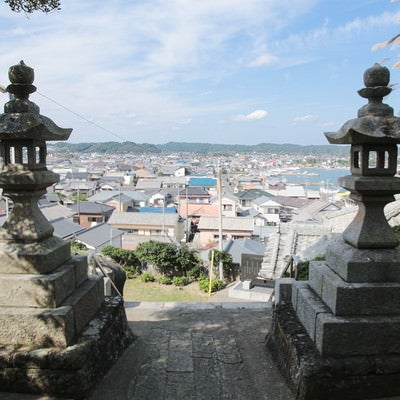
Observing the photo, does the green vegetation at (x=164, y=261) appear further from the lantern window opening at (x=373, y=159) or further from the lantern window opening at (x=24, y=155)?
the lantern window opening at (x=373, y=159)

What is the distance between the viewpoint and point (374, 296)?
283 cm

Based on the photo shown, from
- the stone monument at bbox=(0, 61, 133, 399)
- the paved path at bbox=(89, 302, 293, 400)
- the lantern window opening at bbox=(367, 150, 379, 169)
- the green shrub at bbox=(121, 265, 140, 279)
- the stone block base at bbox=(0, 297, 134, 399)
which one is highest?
the lantern window opening at bbox=(367, 150, 379, 169)

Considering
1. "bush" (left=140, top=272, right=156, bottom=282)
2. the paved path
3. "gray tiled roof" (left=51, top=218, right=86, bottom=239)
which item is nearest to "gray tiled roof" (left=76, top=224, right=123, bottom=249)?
"gray tiled roof" (left=51, top=218, right=86, bottom=239)

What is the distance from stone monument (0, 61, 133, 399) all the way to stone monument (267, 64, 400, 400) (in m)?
1.73

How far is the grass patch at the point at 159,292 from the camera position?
1623cm

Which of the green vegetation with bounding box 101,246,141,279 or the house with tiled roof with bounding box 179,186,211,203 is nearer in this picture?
the green vegetation with bounding box 101,246,141,279

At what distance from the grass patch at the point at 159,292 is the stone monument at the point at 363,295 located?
13.6m

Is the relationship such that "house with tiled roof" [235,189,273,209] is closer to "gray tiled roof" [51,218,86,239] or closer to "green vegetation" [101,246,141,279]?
"gray tiled roof" [51,218,86,239]

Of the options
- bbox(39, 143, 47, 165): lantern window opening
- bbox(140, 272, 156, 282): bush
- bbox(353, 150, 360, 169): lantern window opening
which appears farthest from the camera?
bbox(140, 272, 156, 282): bush

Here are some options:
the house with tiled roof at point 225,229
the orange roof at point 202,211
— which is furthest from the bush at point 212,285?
the orange roof at point 202,211

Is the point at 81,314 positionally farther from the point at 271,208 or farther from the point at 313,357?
the point at 271,208

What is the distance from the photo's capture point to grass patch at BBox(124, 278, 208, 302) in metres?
16.2

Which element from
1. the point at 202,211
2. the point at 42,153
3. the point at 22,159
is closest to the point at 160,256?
the point at 42,153

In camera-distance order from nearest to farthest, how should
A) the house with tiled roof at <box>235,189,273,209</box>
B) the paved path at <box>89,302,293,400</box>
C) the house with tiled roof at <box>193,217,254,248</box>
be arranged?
the paved path at <box>89,302,293,400</box> → the house with tiled roof at <box>193,217,254,248</box> → the house with tiled roof at <box>235,189,273,209</box>
